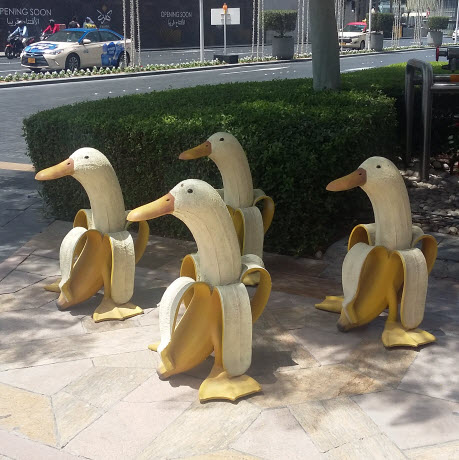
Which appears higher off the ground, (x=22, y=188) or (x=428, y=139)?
(x=428, y=139)

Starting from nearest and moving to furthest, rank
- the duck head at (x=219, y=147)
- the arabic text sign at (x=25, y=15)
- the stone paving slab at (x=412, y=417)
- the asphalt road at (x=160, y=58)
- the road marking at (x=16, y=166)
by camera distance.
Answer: the stone paving slab at (x=412, y=417) < the duck head at (x=219, y=147) < the road marking at (x=16, y=166) < the asphalt road at (x=160, y=58) < the arabic text sign at (x=25, y=15)

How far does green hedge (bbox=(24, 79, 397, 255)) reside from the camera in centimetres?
585

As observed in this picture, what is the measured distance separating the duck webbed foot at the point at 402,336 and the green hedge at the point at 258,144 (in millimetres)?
1629

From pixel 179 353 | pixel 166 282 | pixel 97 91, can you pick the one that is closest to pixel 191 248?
pixel 166 282

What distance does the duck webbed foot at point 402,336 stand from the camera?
4.33 metres

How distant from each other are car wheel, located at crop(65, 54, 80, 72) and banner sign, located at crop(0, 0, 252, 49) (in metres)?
13.3

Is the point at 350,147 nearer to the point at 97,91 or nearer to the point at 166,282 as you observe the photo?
the point at 166,282

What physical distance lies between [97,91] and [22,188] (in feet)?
38.6

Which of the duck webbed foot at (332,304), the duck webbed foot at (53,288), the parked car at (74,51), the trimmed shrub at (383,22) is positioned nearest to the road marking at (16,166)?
the duck webbed foot at (53,288)

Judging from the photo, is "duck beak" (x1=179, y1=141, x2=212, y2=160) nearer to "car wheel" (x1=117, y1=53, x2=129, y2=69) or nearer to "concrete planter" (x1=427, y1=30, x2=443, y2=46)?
"car wheel" (x1=117, y1=53, x2=129, y2=69)

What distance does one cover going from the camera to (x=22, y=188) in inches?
348

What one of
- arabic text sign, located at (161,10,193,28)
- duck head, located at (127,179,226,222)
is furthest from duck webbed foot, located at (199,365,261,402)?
arabic text sign, located at (161,10,193,28)

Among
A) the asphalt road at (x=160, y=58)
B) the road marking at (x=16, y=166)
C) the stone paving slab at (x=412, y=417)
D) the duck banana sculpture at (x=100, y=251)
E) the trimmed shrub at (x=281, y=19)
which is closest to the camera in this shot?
the stone paving slab at (x=412, y=417)

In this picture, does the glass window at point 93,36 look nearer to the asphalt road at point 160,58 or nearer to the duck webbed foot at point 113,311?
the asphalt road at point 160,58
